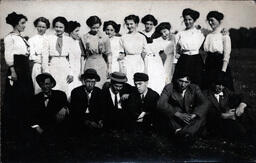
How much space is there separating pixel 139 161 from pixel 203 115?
1034 millimetres

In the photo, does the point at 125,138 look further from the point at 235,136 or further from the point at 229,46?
the point at 229,46

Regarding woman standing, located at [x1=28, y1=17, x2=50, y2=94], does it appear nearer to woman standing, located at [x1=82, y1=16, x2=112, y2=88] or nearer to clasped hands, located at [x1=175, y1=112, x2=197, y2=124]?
woman standing, located at [x1=82, y1=16, x2=112, y2=88]

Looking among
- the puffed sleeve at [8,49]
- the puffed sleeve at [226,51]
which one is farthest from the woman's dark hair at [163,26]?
the puffed sleeve at [8,49]

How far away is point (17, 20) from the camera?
4918 millimetres

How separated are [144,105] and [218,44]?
1326 millimetres

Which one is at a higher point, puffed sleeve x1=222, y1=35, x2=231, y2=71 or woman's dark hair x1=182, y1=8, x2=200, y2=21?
woman's dark hair x1=182, y1=8, x2=200, y2=21

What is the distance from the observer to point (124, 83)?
486cm

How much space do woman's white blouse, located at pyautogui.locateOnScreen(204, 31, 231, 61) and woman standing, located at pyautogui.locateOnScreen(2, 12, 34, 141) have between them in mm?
2456

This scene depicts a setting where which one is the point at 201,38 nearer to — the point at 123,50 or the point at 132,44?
the point at 132,44

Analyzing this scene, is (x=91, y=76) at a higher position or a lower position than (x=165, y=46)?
lower

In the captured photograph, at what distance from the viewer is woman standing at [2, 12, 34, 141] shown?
15.7 ft

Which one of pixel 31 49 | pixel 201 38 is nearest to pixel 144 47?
pixel 201 38

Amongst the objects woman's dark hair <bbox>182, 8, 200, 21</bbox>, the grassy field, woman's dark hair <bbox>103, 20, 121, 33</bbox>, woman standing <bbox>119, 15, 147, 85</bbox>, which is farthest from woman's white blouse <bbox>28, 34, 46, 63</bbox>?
woman's dark hair <bbox>182, 8, 200, 21</bbox>

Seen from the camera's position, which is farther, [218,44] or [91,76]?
[218,44]
